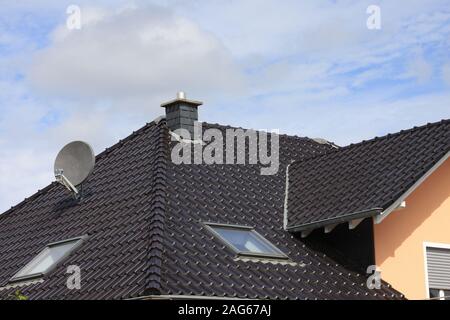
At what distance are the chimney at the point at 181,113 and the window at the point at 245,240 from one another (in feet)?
13.3

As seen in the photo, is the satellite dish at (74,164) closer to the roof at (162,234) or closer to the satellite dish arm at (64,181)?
the satellite dish arm at (64,181)

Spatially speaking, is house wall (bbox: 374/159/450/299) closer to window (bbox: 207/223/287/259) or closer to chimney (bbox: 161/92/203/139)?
window (bbox: 207/223/287/259)

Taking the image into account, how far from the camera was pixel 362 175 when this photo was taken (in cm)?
1972

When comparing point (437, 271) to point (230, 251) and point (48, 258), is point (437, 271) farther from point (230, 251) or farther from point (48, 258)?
point (48, 258)

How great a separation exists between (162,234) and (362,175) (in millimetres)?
4942

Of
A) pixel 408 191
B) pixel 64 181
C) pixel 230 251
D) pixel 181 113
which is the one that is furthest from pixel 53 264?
pixel 408 191

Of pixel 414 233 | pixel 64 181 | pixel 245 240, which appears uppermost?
pixel 64 181

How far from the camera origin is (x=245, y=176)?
2109 centimetres

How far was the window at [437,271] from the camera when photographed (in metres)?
18.8

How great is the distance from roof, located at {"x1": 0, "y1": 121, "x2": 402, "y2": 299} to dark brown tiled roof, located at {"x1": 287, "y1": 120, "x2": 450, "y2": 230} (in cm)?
53

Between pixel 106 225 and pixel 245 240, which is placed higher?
pixel 106 225

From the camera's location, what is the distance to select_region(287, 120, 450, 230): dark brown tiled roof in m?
18.4
